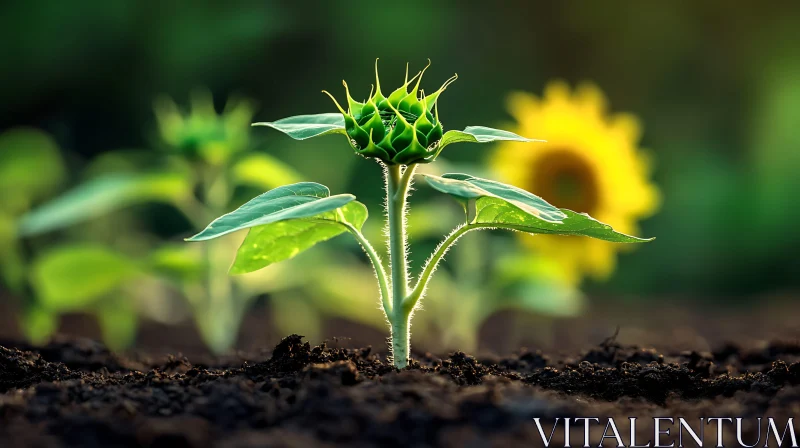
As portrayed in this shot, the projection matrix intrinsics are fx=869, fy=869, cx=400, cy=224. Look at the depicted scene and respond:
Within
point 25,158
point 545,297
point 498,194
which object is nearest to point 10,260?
point 25,158

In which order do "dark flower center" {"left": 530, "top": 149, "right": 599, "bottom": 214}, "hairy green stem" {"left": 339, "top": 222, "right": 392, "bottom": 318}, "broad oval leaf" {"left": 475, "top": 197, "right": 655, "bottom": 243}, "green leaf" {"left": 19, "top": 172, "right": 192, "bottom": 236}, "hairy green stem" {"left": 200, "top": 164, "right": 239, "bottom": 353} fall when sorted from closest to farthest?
"broad oval leaf" {"left": 475, "top": 197, "right": 655, "bottom": 243} < "hairy green stem" {"left": 339, "top": 222, "right": 392, "bottom": 318} < "green leaf" {"left": 19, "top": 172, "right": 192, "bottom": 236} < "hairy green stem" {"left": 200, "top": 164, "right": 239, "bottom": 353} < "dark flower center" {"left": 530, "top": 149, "right": 599, "bottom": 214}

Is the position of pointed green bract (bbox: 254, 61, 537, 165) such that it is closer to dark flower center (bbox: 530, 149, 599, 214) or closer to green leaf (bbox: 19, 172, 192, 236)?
green leaf (bbox: 19, 172, 192, 236)

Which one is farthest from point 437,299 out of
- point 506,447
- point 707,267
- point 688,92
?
point 688,92

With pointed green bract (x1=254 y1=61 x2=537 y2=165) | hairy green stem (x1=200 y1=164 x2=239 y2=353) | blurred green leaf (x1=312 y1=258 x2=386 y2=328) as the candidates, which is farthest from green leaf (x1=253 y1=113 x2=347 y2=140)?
blurred green leaf (x1=312 y1=258 x2=386 y2=328)

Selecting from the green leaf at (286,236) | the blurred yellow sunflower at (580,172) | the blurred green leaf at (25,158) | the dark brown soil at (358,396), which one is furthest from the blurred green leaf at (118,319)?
the green leaf at (286,236)

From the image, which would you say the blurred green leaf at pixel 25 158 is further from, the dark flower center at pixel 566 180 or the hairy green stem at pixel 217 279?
the dark flower center at pixel 566 180

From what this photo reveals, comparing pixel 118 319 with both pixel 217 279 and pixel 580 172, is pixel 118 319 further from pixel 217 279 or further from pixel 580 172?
pixel 580 172

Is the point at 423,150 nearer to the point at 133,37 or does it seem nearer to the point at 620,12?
the point at 133,37
